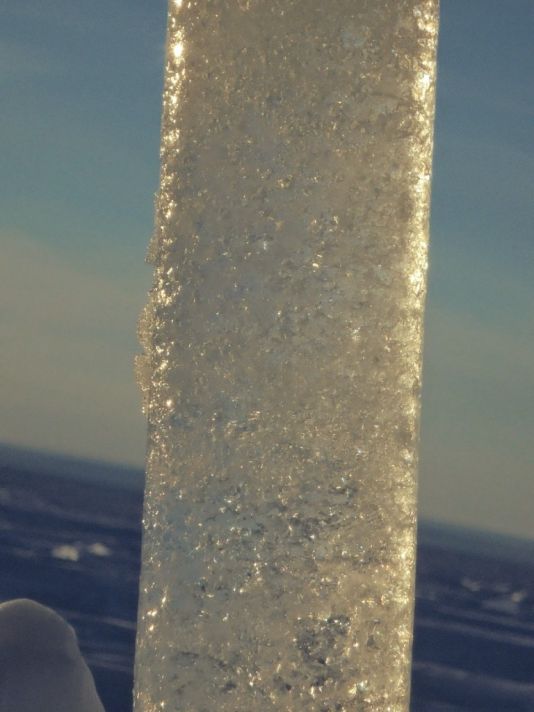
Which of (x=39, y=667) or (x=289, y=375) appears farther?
(x=39, y=667)

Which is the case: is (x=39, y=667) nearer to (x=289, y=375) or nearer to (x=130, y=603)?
(x=289, y=375)

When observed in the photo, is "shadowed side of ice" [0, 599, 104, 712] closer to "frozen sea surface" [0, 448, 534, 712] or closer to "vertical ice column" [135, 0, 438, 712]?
"vertical ice column" [135, 0, 438, 712]

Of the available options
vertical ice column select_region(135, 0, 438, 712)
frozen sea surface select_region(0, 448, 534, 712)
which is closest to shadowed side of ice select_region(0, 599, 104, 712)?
vertical ice column select_region(135, 0, 438, 712)

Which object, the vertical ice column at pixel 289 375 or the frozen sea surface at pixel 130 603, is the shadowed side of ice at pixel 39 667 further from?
the frozen sea surface at pixel 130 603

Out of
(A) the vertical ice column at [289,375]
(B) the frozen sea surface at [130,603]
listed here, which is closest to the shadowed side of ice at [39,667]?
(A) the vertical ice column at [289,375]

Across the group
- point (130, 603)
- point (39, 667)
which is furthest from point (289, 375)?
point (130, 603)

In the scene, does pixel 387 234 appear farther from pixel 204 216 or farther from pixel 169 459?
pixel 169 459
